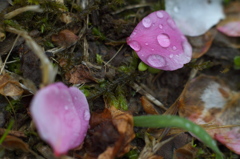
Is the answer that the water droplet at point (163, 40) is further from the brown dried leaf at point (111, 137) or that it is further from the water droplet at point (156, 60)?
the brown dried leaf at point (111, 137)

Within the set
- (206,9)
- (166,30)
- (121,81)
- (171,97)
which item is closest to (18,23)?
(121,81)

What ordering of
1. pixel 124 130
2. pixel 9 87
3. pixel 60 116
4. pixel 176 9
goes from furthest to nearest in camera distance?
1. pixel 176 9
2. pixel 9 87
3. pixel 124 130
4. pixel 60 116

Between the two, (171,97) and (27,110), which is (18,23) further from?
(171,97)

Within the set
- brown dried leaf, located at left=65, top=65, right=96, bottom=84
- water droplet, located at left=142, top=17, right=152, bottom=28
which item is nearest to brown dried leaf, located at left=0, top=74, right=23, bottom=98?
brown dried leaf, located at left=65, top=65, right=96, bottom=84

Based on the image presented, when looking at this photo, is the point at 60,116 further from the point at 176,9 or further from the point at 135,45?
the point at 176,9

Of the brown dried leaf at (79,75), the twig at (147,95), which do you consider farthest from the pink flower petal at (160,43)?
the brown dried leaf at (79,75)

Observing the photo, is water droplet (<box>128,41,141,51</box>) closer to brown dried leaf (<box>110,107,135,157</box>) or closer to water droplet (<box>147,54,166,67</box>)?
water droplet (<box>147,54,166,67</box>)

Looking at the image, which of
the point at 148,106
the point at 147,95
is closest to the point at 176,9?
the point at 147,95
